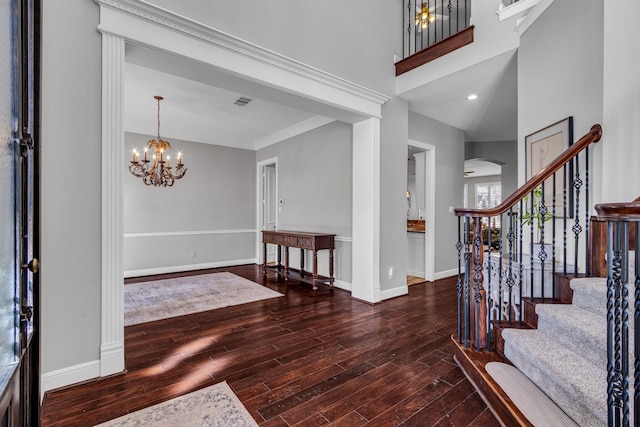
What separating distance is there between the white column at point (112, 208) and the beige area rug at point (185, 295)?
1.20 metres

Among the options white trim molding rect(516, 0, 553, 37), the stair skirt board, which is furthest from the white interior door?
the stair skirt board

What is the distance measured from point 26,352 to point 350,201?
3811mm

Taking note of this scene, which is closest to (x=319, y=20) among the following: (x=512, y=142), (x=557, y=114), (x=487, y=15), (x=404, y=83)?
(x=404, y=83)

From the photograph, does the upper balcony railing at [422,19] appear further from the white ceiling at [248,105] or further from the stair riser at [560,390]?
the stair riser at [560,390]

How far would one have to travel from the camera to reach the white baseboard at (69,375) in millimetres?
1957

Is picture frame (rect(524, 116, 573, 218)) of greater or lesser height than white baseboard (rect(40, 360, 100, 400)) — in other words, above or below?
above

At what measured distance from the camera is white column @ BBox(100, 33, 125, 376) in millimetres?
2131

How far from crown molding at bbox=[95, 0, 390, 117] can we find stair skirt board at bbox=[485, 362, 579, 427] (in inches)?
115

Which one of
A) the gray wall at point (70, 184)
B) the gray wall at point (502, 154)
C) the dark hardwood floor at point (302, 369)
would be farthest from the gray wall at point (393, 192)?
the gray wall at point (502, 154)

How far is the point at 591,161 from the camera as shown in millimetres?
2350

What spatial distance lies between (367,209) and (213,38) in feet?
8.24

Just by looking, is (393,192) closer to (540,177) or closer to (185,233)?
(540,177)

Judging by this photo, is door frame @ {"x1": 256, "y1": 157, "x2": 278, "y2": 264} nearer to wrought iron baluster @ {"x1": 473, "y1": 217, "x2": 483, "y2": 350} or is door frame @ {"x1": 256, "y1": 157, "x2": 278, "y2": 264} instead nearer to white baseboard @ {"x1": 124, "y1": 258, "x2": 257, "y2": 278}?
white baseboard @ {"x1": 124, "y1": 258, "x2": 257, "y2": 278}

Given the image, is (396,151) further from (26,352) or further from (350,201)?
(26,352)
